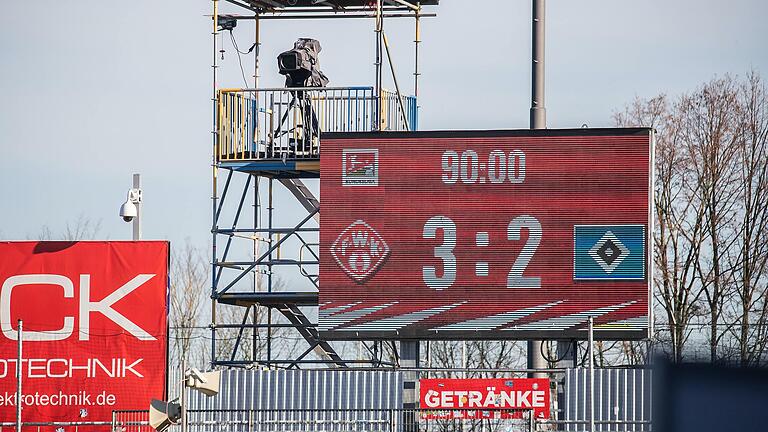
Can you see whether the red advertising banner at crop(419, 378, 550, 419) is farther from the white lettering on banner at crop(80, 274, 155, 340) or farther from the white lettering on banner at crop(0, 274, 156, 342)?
the white lettering on banner at crop(80, 274, 155, 340)

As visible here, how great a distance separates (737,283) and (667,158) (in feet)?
13.1

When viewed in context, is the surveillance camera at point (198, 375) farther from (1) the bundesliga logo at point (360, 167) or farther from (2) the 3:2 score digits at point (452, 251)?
(1) the bundesliga logo at point (360, 167)

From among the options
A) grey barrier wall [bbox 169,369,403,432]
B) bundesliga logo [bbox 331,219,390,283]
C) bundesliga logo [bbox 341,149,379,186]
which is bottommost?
grey barrier wall [bbox 169,369,403,432]

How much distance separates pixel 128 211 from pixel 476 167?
7825mm

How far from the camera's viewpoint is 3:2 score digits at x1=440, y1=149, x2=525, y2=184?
24.7 m

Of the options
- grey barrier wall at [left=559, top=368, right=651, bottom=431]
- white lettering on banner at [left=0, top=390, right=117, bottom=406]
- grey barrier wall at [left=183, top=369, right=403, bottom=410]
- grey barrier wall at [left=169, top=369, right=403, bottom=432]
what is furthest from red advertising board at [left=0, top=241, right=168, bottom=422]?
grey barrier wall at [left=559, top=368, right=651, bottom=431]

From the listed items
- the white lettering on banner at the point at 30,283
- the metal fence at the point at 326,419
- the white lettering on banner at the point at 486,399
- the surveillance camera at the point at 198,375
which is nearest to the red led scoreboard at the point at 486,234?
the white lettering on banner at the point at 486,399

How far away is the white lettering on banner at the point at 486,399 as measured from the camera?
82.1 feet

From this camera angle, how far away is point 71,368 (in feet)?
93.9

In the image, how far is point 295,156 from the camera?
88.2ft

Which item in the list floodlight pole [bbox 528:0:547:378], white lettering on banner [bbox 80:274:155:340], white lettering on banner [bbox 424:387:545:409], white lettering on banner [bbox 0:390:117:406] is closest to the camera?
white lettering on banner [bbox 424:387:545:409]

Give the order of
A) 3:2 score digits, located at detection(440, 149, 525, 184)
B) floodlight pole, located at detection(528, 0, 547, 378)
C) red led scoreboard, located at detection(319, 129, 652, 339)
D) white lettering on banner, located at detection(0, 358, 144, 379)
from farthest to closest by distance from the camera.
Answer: white lettering on banner, located at detection(0, 358, 144, 379), floodlight pole, located at detection(528, 0, 547, 378), 3:2 score digits, located at detection(440, 149, 525, 184), red led scoreboard, located at detection(319, 129, 652, 339)

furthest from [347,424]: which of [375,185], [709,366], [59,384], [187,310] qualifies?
[187,310]

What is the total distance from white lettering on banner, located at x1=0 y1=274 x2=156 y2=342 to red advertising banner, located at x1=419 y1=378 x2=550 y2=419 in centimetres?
641
